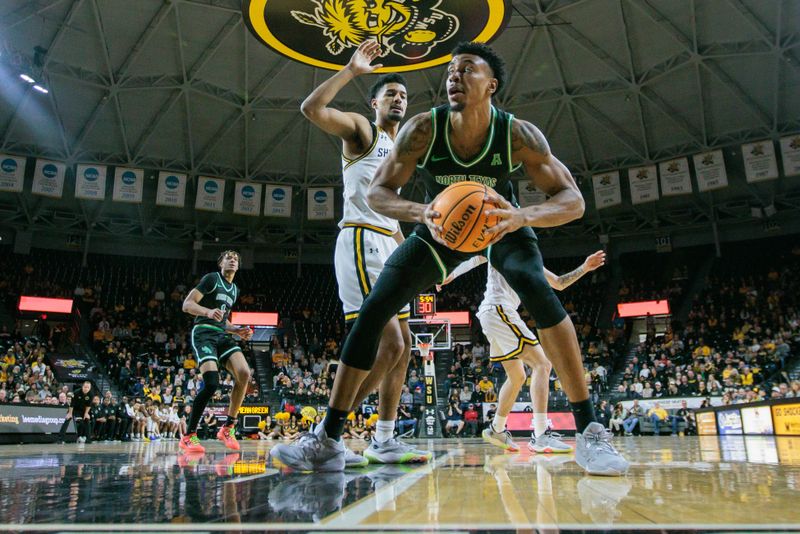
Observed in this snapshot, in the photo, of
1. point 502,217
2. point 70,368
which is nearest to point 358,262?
point 502,217

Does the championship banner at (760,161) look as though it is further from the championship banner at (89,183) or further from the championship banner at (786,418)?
the championship banner at (89,183)

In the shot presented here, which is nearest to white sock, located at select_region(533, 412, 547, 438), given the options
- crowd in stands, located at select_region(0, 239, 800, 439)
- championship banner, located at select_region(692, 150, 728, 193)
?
crowd in stands, located at select_region(0, 239, 800, 439)

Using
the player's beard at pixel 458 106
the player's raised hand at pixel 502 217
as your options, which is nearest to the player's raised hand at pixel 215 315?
the player's beard at pixel 458 106

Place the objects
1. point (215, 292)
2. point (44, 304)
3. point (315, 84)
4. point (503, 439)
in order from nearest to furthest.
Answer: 1. point (503, 439)
2. point (215, 292)
3. point (315, 84)
4. point (44, 304)

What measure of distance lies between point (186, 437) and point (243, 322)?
1864 centimetres

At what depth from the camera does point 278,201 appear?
21.1 metres

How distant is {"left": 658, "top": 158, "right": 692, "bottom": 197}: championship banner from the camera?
736 inches

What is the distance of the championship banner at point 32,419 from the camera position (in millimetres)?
10680

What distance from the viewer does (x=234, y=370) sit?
240 inches

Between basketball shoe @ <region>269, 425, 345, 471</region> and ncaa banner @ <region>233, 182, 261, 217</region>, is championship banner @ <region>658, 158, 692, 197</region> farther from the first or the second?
basketball shoe @ <region>269, 425, 345, 471</region>

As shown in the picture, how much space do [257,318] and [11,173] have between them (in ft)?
32.8

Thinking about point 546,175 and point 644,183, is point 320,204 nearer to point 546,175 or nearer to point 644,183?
point 644,183

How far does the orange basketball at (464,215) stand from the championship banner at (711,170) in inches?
728

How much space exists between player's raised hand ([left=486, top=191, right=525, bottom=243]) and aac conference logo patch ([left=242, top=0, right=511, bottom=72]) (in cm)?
726
